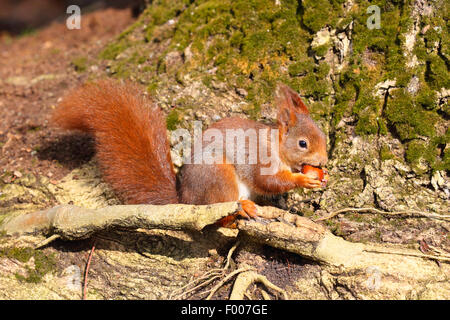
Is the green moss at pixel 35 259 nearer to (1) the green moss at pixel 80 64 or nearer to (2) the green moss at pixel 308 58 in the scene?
(2) the green moss at pixel 308 58

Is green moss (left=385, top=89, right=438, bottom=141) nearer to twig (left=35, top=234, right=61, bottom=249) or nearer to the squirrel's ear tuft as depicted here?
the squirrel's ear tuft

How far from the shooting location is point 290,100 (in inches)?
81.7

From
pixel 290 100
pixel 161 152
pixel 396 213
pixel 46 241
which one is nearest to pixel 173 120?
pixel 161 152

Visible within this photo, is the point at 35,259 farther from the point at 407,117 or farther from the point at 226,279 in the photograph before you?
the point at 407,117

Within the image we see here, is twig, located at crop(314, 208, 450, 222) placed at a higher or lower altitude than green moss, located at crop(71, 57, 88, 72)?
lower

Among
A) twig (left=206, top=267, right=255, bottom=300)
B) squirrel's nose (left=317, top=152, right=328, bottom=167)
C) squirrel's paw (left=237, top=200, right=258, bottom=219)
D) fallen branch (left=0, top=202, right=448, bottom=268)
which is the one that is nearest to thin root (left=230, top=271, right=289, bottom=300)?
twig (left=206, top=267, right=255, bottom=300)

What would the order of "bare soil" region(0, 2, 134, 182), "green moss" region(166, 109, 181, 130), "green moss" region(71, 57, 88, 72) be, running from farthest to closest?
"green moss" region(71, 57, 88, 72) < "bare soil" region(0, 2, 134, 182) < "green moss" region(166, 109, 181, 130)

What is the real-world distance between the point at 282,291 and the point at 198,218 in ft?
1.58

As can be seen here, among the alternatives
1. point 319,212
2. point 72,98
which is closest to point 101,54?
point 72,98

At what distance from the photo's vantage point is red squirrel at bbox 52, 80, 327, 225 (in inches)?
79.4

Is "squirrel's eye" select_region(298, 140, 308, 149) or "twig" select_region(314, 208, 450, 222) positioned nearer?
"twig" select_region(314, 208, 450, 222)

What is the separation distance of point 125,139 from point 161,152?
0.20 metres

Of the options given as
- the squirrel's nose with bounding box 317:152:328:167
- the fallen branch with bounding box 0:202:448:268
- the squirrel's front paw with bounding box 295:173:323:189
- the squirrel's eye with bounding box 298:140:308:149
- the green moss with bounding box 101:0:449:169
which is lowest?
the fallen branch with bounding box 0:202:448:268

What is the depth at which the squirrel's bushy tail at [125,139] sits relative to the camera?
2.04m
